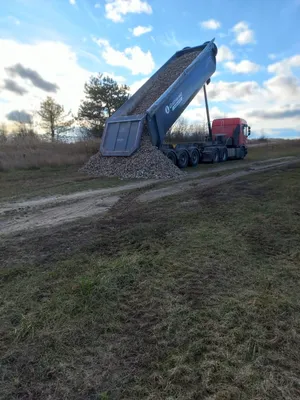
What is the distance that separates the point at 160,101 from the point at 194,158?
158 inches

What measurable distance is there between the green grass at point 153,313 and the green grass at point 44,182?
4.56 m

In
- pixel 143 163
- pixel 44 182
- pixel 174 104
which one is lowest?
pixel 44 182

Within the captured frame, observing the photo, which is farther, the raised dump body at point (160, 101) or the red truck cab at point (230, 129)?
the red truck cab at point (230, 129)

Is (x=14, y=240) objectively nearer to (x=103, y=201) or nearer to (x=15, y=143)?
(x=103, y=201)


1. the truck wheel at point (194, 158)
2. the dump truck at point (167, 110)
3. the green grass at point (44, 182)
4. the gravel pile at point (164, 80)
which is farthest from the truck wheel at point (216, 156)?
the green grass at point (44, 182)

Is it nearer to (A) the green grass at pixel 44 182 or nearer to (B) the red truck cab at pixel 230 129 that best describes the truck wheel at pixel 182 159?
(A) the green grass at pixel 44 182

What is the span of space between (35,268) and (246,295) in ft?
8.61

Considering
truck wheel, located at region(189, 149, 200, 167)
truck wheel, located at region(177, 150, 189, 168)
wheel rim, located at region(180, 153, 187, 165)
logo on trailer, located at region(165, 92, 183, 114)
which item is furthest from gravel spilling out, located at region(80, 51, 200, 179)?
truck wheel, located at region(189, 149, 200, 167)

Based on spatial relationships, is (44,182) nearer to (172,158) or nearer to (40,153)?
(172,158)

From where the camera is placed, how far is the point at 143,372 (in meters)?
2.23

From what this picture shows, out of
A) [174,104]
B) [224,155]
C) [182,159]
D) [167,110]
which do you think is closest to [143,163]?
[167,110]

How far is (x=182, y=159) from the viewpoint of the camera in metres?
15.4

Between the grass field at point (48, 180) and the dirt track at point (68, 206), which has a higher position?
the grass field at point (48, 180)

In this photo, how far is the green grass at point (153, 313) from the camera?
2146mm
